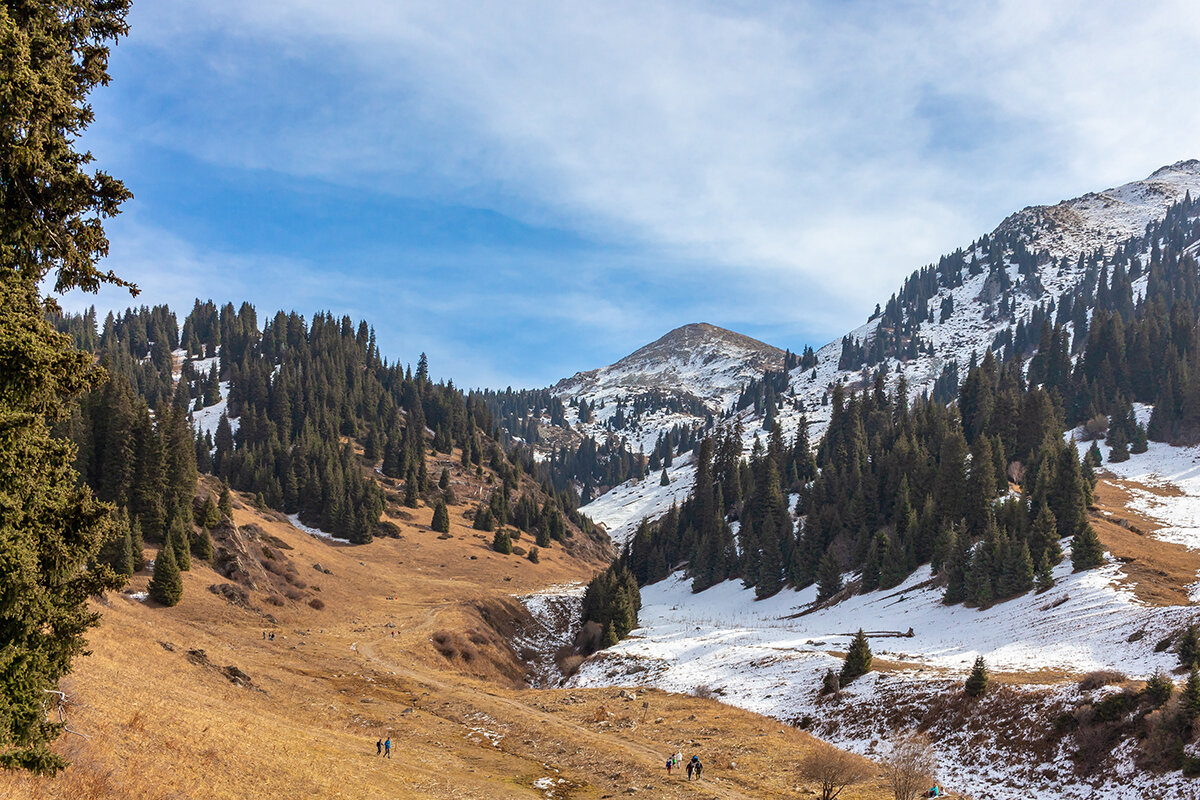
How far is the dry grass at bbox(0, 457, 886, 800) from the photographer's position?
873 inches

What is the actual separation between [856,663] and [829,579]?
4793 centimetres

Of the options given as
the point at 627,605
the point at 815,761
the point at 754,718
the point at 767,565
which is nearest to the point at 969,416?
the point at 767,565

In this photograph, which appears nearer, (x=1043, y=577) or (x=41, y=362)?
(x=41, y=362)

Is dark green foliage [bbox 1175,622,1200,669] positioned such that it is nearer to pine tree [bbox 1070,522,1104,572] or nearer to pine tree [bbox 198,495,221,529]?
pine tree [bbox 1070,522,1104,572]

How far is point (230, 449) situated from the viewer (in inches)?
6299

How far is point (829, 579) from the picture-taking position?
96.1 metres

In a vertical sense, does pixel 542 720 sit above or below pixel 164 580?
below

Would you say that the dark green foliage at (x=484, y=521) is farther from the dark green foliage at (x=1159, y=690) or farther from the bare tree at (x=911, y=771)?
the dark green foliage at (x=1159, y=690)

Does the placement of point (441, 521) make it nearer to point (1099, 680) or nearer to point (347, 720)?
point (347, 720)

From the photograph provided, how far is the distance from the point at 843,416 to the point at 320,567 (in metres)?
115

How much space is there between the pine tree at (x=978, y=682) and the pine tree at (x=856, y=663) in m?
9.47

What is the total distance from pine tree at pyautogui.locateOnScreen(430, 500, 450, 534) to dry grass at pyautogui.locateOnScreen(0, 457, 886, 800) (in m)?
62.6

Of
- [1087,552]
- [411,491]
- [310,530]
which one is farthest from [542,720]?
[411,491]

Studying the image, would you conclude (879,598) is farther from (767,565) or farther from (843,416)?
(843,416)
